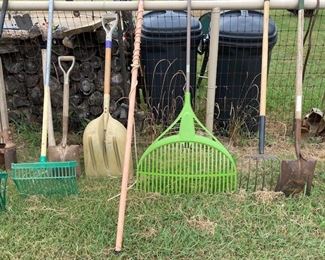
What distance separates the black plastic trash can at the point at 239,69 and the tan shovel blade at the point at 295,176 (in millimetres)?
986

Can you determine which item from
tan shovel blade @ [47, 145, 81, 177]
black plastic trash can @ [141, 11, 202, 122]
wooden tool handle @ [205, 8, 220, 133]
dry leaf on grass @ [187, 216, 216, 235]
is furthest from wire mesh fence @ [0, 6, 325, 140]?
dry leaf on grass @ [187, 216, 216, 235]

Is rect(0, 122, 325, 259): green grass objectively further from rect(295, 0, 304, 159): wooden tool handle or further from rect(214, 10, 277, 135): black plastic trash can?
rect(214, 10, 277, 135): black plastic trash can

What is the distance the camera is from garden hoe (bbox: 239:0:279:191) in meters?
3.45

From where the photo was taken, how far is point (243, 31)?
4117 mm

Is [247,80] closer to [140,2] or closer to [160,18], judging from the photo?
[160,18]

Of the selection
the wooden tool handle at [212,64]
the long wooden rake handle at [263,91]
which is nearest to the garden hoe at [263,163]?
the long wooden rake handle at [263,91]

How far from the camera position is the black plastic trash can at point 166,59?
416 centimetres

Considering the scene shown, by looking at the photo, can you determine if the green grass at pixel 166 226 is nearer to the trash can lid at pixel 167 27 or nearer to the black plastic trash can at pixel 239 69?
the black plastic trash can at pixel 239 69

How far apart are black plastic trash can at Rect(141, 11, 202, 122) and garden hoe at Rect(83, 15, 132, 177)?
533 mm

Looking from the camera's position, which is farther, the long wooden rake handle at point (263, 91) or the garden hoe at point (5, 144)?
the garden hoe at point (5, 144)

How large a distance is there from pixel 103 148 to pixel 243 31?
4.92ft

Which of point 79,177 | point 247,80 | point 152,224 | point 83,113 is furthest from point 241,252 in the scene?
point 83,113

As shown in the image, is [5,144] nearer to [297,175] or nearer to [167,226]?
[167,226]

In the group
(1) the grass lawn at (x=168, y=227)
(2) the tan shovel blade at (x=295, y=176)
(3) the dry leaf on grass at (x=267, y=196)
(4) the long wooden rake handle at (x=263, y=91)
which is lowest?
(1) the grass lawn at (x=168, y=227)
